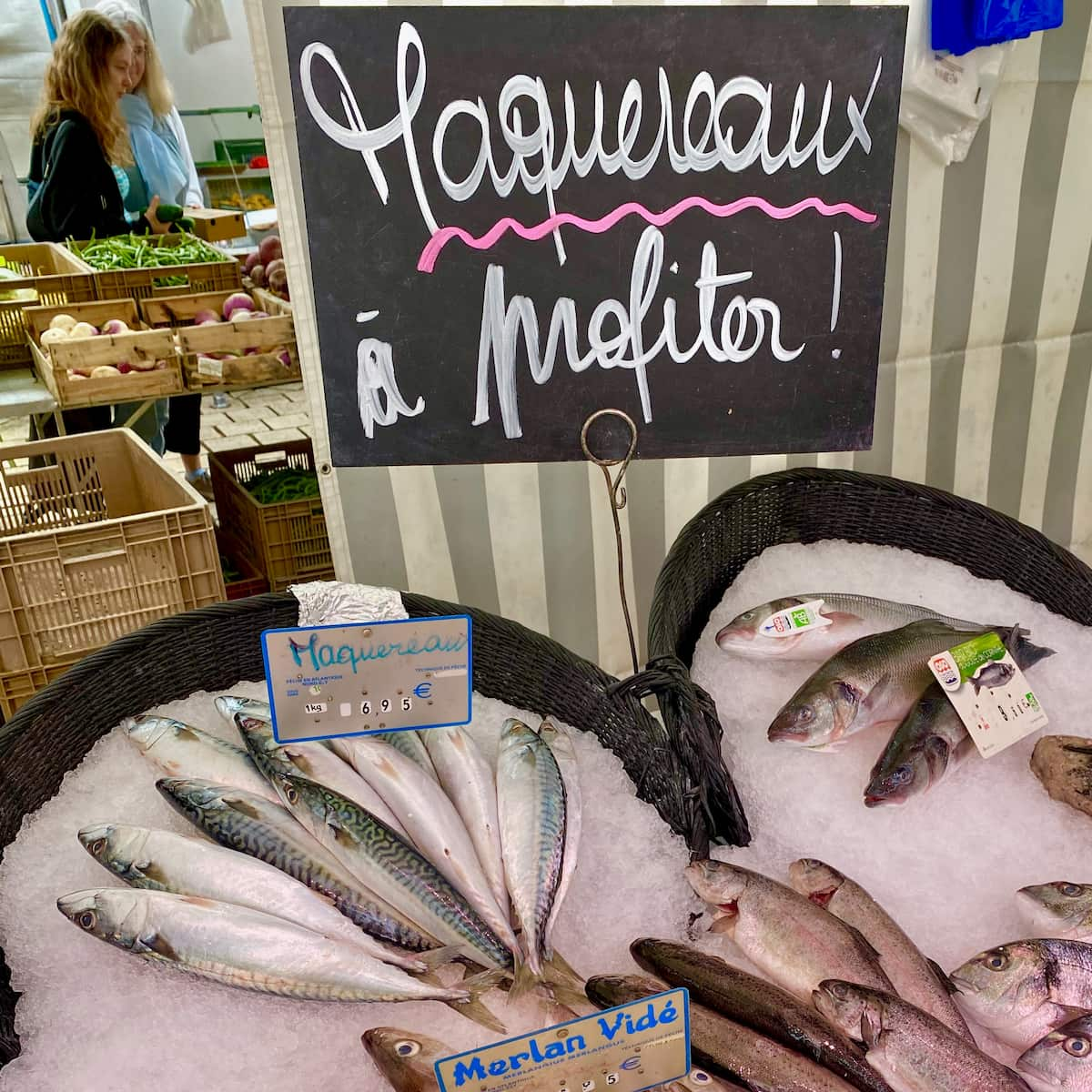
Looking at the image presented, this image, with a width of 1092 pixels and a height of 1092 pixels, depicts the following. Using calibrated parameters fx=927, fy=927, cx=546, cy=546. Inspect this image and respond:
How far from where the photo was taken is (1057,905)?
0.92m

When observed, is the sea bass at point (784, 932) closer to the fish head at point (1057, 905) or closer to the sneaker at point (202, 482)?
the fish head at point (1057, 905)

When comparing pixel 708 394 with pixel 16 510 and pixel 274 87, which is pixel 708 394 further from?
pixel 16 510

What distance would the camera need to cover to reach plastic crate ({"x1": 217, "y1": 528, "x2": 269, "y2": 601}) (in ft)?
8.09

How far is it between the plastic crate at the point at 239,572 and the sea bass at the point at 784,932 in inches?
65.6

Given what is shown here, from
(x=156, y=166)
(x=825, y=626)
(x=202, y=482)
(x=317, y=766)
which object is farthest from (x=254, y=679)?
(x=156, y=166)

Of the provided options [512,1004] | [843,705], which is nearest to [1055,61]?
[843,705]

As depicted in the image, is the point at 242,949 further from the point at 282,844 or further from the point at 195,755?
the point at 195,755

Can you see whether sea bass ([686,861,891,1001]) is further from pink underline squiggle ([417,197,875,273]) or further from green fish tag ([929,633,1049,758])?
pink underline squiggle ([417,197,875,273])

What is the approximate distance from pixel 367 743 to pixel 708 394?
0.56 metres

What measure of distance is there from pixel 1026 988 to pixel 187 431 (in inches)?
136

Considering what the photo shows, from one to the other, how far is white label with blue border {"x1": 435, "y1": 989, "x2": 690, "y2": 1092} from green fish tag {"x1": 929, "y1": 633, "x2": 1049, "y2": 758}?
0.55 metres

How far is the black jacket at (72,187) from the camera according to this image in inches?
127

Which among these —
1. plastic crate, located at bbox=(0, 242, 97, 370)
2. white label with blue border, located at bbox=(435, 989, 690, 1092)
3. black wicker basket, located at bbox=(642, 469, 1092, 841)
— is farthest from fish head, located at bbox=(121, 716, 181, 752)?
plastic crate, located at bbox=(0, 242, 97, 370)

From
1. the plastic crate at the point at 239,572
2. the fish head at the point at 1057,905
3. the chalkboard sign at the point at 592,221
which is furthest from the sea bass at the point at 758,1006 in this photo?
the plastic crate at the point at 239,572
